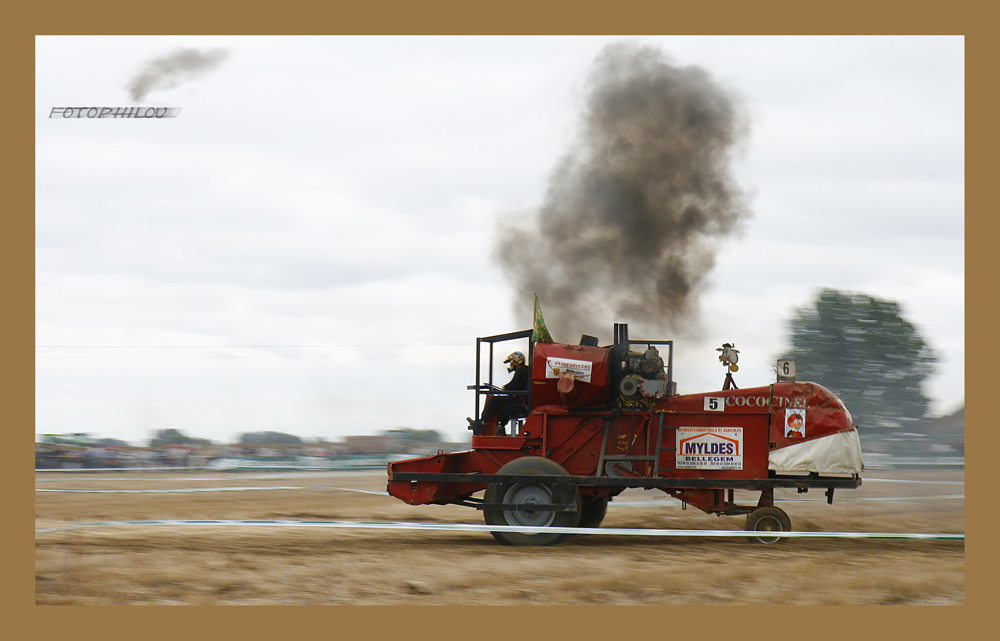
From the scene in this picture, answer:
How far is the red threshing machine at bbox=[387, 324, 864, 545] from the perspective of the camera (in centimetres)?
1108

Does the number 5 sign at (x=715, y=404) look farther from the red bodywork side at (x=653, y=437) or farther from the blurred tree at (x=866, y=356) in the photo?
the blurred tree at (x=866, y=356)

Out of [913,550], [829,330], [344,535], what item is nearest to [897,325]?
[829,330]

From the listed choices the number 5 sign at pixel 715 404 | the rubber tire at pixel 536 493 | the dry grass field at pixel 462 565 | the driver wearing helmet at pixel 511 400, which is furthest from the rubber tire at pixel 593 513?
the number 5 sign at pixel 715 404

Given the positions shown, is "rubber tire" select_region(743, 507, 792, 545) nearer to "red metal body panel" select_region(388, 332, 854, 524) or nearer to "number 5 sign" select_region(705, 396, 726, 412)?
"red metal body panel" select_region(388, 332, 854, 524)

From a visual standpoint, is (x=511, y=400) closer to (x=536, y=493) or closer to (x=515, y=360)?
(x=515, y=360)

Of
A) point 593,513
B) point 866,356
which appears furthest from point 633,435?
point 866,356

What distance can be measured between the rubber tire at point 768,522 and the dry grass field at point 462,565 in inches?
10.5

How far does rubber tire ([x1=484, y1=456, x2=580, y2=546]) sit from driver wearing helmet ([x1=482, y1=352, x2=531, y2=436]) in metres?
0.87

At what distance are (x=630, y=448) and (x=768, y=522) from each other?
2173 millimetres

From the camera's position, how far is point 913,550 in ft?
37.5

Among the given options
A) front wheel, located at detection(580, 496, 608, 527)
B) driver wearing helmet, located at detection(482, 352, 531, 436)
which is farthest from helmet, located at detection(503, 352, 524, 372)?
front wheel, located at detection(580, 496, 608, 527)

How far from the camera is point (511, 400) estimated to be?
12281 millimetres

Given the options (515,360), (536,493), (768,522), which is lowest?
(768,522)

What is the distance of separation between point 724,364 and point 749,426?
974 mm
